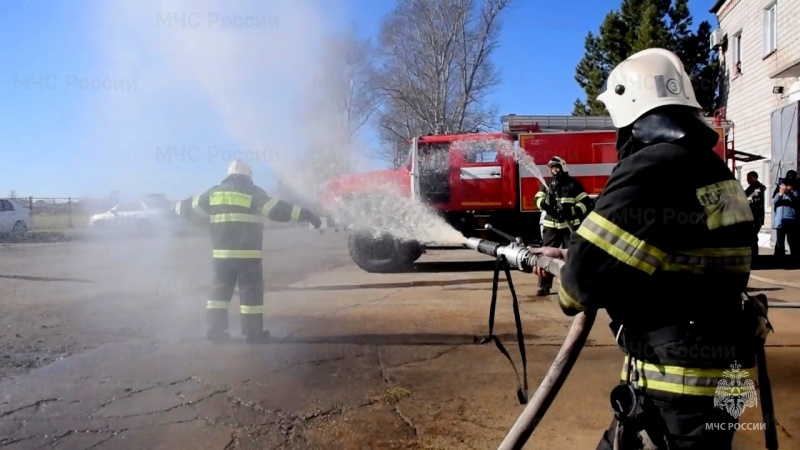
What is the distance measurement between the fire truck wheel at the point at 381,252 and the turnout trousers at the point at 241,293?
16.1 ft

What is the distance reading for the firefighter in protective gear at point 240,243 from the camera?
5.73m

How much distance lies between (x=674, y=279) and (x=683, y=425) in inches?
15.4

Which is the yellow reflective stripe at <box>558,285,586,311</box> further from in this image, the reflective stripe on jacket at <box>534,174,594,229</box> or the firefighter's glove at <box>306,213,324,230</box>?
the reflective stripe on jacket at <box>534,174,594,229</box>

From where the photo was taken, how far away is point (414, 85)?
26719mm

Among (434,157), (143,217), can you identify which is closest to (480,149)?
(434,157)

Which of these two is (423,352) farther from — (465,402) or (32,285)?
(32,285)

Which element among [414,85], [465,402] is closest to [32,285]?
[465,402]

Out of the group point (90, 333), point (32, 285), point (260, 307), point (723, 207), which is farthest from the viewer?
point (32, 285)

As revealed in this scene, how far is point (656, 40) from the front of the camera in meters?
21.9

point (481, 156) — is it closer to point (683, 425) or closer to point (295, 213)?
point (295, 213)

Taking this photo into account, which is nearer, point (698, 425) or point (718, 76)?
point (698, 425)

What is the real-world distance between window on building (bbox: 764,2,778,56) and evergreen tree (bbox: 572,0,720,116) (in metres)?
5.12

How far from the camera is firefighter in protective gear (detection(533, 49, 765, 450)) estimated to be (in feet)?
5.48

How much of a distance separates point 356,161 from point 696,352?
1150 cm
